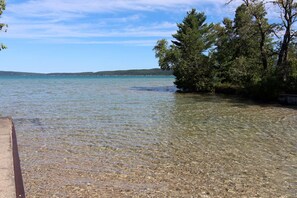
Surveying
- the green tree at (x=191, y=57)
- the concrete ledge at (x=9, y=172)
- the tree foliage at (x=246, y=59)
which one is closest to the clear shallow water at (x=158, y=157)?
the concrete ledge at (x=9, y=172)

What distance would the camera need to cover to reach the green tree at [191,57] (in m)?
36.0

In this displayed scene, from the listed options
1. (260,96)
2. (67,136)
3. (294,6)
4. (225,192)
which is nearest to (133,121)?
(67,136)

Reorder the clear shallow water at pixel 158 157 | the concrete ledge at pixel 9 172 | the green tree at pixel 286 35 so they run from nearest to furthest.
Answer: the concrete ledge at pixel 9 172 → the clear shallow water at pixel 158 157 → the green tree at pixel 286 35

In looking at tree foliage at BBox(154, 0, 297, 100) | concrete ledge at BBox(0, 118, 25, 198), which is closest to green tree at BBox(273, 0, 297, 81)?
tree foliage at BBox(154, 0, 297, 100)

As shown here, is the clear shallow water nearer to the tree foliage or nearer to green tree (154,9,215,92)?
the tree foliage

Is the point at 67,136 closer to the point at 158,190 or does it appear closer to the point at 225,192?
the point at 158,190

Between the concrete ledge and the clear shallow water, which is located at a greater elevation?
the concrete ledge

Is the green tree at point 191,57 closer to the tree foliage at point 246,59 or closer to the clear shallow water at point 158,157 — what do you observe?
the tree foliage at point 246,59

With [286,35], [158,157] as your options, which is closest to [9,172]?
[158,157]

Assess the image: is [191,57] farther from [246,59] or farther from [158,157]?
[158,157]

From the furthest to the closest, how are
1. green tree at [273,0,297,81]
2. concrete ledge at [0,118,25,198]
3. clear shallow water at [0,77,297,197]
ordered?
green tree at [273,0,297,81] < clear shallow water at [0,77,297,197] < concrete ledge at [0,118,25,198]

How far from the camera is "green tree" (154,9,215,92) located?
118 feet

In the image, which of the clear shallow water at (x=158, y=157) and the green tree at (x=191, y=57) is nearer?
the clear shallow water at (x=158, y=157)

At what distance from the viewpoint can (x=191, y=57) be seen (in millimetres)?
37688
